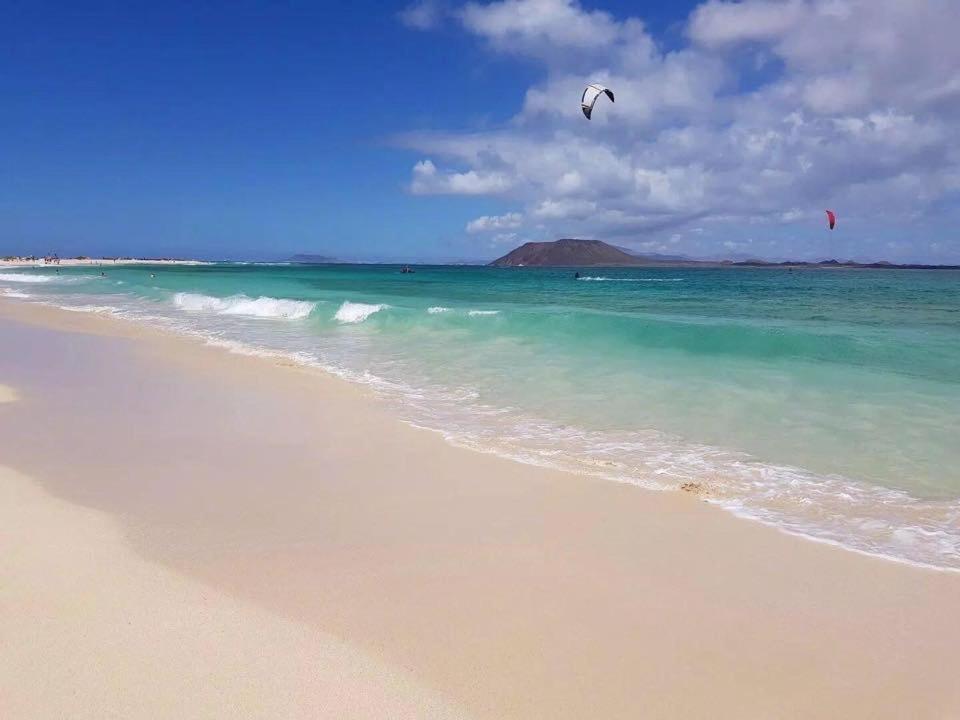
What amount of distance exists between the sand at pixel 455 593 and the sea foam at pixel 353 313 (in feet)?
51.1

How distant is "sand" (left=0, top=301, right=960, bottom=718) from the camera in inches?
110

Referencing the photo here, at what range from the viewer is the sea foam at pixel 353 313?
2208 cm

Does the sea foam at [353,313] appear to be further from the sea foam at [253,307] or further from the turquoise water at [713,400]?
the sea foam at [253,307]

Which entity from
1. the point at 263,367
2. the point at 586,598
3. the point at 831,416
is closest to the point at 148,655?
the point at 586,598

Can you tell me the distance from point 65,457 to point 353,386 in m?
4.58

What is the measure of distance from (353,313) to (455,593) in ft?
65.4

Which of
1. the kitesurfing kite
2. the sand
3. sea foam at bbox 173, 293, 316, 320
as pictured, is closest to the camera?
the sand

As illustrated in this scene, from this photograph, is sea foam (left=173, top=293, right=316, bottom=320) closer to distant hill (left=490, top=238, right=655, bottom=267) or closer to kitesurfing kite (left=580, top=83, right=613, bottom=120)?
kitesurfing kite (left=580, top=83, right=613, bottom=120)

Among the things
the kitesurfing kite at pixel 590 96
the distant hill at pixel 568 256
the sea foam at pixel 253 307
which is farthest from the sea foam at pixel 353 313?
the distant hill at pixel 568 256

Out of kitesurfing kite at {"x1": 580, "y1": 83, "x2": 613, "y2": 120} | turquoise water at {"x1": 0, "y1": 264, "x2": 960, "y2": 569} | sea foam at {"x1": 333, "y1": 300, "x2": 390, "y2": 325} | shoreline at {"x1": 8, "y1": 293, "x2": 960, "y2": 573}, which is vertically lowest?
shoreline at {"x1": 8, "y1": 293, "x2": 960, "y2": 573}

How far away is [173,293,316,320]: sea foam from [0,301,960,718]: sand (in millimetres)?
18195

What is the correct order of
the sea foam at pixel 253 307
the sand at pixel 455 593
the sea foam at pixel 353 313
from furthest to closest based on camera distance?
the sea foam at pixel 253 307, the sea foam at pixel 353 313, the sand at pixel 455 593

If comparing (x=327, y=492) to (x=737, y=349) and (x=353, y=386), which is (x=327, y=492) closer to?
(x=353, y=386)

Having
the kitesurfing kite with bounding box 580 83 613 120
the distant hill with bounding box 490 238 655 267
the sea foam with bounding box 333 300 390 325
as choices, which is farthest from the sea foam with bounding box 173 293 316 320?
the distant hill with bounding box 490 238 655 267
